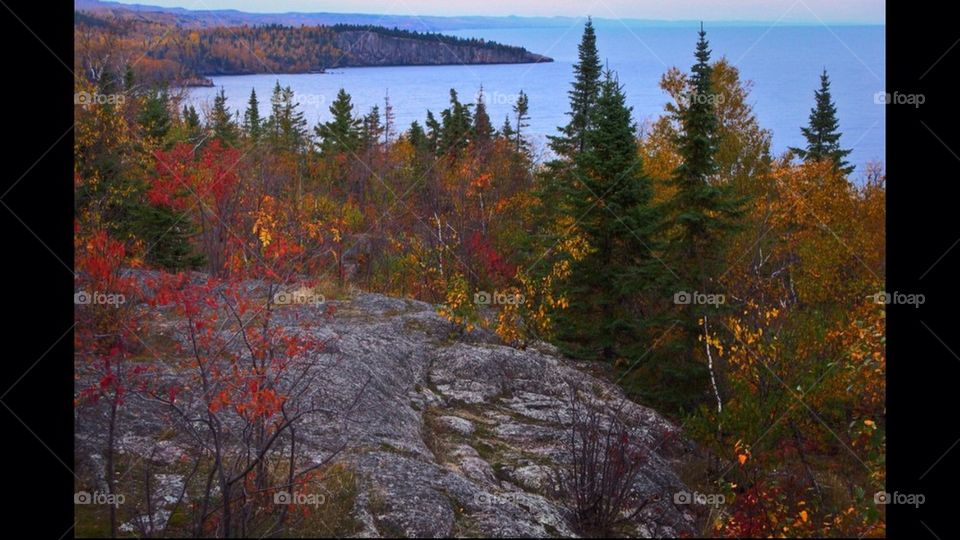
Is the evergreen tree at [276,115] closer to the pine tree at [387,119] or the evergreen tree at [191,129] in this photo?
the evergreen tree at [191,129]

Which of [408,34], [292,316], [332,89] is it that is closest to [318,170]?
[408,34]

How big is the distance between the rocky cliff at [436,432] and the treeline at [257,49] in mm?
28169

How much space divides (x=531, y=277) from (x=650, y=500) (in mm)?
14518

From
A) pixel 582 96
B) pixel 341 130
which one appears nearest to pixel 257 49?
pixel 341 130

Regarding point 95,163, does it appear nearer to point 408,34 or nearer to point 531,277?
point 531,277

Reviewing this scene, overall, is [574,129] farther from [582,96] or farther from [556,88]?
[556,88]

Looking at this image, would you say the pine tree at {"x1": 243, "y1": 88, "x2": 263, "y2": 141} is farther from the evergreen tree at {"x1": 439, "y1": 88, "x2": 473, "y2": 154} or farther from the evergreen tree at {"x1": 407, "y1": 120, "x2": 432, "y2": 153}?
the evergreen tree at {"x1": 439, "y1": 88, "x2": 473, "y2": 154}

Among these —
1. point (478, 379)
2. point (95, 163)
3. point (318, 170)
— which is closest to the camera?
point (478, 379)

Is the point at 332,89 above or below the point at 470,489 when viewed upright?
above

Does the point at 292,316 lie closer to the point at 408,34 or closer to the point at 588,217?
the point at 588,217

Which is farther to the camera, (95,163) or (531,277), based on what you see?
(531,277)

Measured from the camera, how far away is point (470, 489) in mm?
9484
